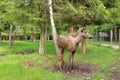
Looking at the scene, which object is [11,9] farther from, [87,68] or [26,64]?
[87,68]

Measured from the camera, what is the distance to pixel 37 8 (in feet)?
42.8

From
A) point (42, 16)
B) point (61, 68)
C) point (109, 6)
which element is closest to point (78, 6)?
point (42, 16)

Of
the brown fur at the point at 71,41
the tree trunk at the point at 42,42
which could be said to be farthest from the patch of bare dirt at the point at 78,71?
the tree trunk at the point at 42,42

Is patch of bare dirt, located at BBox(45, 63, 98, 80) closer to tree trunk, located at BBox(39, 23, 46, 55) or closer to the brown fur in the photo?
the brown fur

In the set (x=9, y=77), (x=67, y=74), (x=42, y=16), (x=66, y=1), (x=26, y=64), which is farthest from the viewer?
(x=42, y=16)

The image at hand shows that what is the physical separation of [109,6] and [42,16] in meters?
4.31

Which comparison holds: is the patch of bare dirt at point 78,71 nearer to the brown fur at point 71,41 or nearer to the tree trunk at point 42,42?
the brown fur at point 71,41

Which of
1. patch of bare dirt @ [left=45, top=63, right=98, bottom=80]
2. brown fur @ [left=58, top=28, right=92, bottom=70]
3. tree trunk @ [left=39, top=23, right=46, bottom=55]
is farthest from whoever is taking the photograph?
tree trunk @ [left=39, top=23, right=46, bottom=55]

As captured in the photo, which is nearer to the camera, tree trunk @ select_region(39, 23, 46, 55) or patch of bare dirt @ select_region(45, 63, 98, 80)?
patch of bare dirt @ select_region(45, 63, 98, 80)

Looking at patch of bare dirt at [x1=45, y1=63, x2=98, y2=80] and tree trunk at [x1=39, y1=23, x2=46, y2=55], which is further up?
tree trunk at [x1=39, y1=23, x2=46, y2=55]

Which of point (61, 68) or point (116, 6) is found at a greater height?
point (116, 6)

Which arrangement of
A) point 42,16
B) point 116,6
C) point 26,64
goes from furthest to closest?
point 116,6
point 42,16
point 26,64

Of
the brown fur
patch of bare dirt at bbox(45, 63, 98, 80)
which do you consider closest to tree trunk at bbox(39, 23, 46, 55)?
patch of bare dirt at bbox(45, 63, 98, 80)

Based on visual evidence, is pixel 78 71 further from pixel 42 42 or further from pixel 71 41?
pixel 42 42
